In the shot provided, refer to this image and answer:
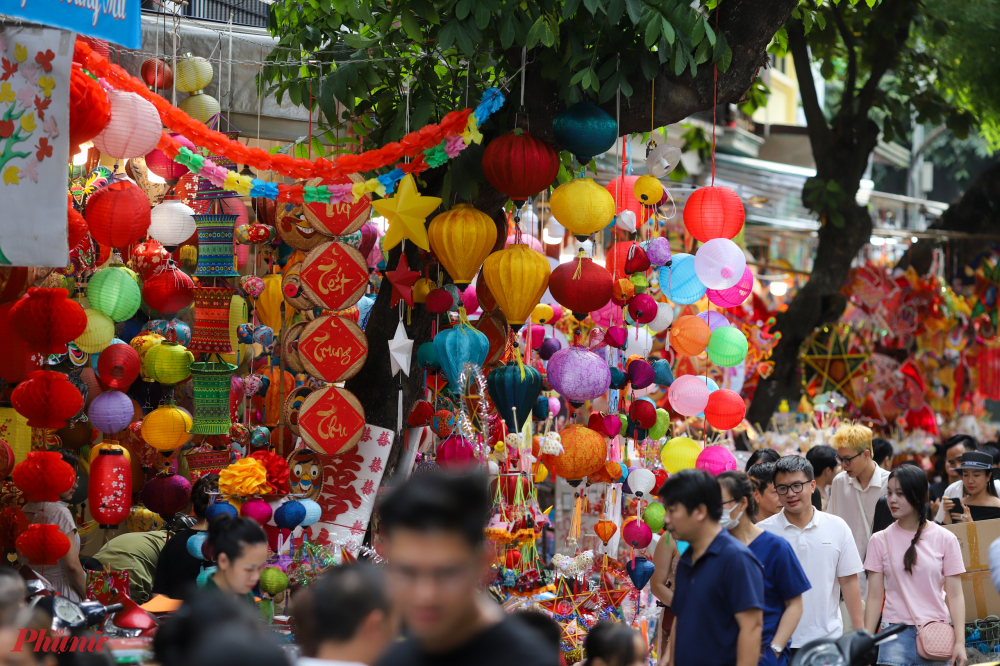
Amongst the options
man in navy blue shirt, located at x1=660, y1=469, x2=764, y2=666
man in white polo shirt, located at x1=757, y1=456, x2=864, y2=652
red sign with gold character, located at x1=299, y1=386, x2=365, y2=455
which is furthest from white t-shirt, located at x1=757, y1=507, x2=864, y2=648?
red sign with gold character, located at x1=299, y1=386, x2=365, y2=455

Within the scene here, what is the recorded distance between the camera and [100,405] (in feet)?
17.9

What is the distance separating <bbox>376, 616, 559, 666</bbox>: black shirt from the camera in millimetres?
1823

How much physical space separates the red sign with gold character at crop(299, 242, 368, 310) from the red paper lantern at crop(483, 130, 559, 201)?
32.4 inches

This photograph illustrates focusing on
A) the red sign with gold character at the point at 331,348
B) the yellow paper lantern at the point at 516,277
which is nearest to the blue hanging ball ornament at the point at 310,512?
the red sign with gold character at the point at 331,348

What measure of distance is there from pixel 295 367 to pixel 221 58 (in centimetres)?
203

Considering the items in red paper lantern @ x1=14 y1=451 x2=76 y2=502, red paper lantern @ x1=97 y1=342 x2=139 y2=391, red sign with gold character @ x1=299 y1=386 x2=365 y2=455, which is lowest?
red paper lantern @ x1=14 y1=451 x2=76 y2=502

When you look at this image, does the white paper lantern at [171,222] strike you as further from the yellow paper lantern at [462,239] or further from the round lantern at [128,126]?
the yellow paper lantern at [462,239]

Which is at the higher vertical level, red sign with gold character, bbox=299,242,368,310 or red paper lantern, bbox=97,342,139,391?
red sign with gold character, bbox=299,242,368,310

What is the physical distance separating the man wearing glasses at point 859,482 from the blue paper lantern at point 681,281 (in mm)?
1147

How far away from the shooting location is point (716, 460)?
5.48 m

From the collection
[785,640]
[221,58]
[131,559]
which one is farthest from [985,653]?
[221,58]

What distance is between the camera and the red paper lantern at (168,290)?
562cm

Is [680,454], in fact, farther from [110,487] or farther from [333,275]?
[110,487]

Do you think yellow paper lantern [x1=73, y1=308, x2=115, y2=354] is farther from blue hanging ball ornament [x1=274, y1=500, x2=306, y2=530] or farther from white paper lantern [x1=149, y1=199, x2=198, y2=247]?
blue hanging ball ornament [x1=274, y1=500, x2=306, y2=530]
